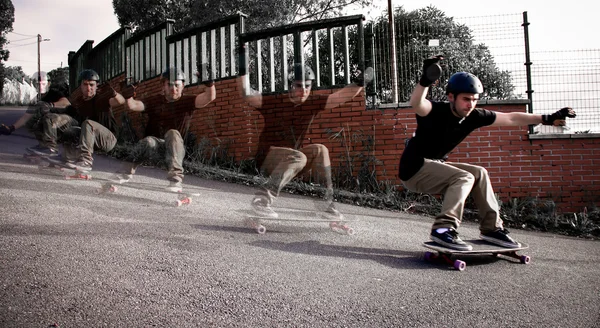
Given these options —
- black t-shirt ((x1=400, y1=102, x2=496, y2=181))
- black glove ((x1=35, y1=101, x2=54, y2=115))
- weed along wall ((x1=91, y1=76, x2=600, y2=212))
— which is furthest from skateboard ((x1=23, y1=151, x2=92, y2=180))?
black t-shirt ((x1=400, y1=102, x2=496, y2=181))

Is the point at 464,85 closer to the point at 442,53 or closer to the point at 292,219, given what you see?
the point at 292,219

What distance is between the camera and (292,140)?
621 cm

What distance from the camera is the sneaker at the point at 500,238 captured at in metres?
4.12

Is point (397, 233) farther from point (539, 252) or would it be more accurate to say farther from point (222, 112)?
point (222, 112)

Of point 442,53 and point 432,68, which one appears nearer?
point 432,68

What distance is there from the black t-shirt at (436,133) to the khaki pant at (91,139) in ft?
12.8

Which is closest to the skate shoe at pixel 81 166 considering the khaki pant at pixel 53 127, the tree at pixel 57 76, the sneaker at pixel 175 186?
the khaki pant at pixel 53 127

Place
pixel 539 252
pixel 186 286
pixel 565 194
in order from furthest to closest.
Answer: pixel 565 194
pixel 539 252
pixel 186 286

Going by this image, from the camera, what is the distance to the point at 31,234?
3600 mm

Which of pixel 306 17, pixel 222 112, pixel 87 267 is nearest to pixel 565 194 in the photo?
pixel 222 112

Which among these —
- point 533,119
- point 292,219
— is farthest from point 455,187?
point 292,219

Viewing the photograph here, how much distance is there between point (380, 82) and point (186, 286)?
5.93 meters

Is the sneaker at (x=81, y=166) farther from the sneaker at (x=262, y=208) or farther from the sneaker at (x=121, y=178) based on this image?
the sneaker at (x=262, y=208)

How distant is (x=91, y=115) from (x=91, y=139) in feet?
1.18
